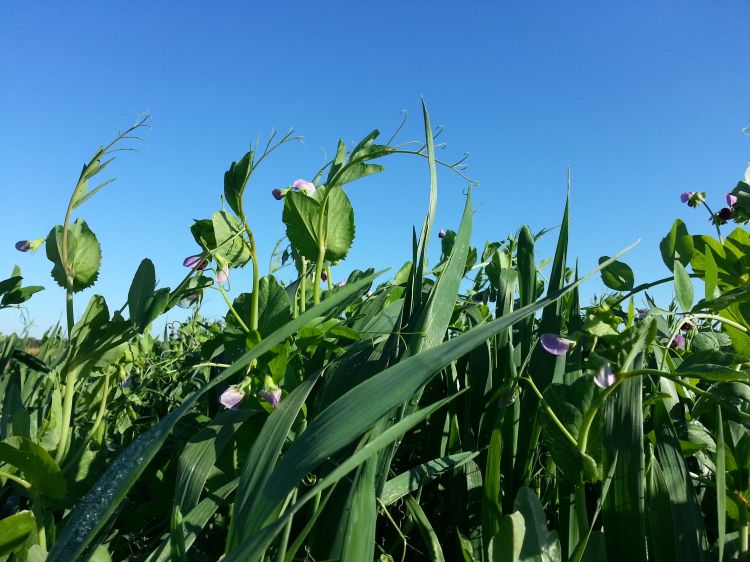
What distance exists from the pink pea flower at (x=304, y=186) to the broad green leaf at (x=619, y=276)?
0.62 metres

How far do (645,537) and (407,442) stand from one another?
41 cm

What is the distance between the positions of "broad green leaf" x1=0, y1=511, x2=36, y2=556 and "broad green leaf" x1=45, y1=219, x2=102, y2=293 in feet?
1.45

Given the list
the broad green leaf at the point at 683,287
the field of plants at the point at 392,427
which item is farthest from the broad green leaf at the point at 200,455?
the broad green leaf at the point at 683,287

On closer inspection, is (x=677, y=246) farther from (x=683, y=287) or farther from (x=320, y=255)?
(x=320, y=255)

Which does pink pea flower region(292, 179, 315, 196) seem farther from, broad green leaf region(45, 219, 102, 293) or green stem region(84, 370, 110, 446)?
green stem region(84, 370, 110, 446)

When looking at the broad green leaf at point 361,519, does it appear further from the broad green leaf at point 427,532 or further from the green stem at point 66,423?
the green stem at point 66,423

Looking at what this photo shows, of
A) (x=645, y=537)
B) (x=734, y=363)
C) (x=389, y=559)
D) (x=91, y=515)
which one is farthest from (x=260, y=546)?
(x=734, y=363)

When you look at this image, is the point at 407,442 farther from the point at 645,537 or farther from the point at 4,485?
the point at 4,485

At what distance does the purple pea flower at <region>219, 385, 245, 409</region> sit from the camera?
0.85m

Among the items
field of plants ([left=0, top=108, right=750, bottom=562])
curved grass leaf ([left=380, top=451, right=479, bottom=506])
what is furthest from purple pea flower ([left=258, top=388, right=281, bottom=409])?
curved grass leaf ([left=380, top=451, right=479, bottom=506])

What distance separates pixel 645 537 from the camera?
0.69m

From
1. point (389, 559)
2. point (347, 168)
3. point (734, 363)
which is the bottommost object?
point (389, 559)

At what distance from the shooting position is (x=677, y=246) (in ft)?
3.94

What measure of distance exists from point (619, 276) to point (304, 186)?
2.20ft
